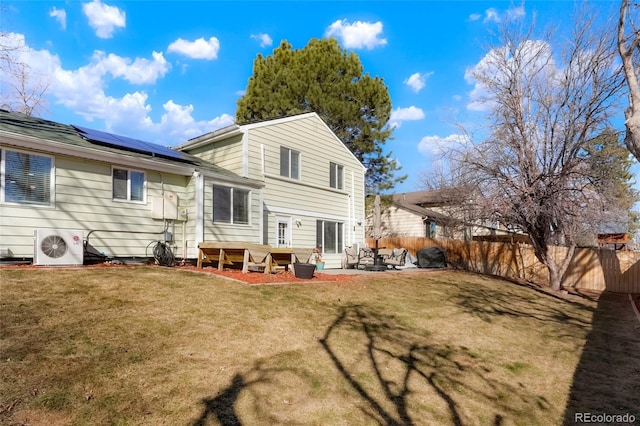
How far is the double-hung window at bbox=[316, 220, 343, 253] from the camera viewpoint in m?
16.9

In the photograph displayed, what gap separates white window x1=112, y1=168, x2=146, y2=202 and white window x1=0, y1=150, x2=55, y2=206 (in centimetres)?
156

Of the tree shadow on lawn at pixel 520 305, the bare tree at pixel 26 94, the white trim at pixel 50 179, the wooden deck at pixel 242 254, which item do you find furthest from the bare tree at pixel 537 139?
the bare tree at pixel 26 94

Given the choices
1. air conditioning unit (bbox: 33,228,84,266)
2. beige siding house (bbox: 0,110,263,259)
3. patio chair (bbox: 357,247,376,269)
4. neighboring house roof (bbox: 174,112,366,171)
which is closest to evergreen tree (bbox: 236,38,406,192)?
neighboring house roof (bbox: 174,112,366,171)

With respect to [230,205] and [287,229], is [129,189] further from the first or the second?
[287,229]

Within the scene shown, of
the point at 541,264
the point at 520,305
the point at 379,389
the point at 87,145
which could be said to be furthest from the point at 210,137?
the point at 541,264

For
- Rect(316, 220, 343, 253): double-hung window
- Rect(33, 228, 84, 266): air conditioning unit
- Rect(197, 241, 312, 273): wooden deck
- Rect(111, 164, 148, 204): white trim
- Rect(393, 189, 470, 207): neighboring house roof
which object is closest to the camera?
Rect(33, 228, 84, 266): air conditioning unit

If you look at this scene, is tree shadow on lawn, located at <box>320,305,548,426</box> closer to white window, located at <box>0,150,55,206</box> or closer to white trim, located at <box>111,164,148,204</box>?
white trim, located at <box>111,164,148,204</box>

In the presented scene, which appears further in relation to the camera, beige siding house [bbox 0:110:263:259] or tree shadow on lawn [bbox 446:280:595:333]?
tree shadow on lawn [bbox 446:280:595:333]

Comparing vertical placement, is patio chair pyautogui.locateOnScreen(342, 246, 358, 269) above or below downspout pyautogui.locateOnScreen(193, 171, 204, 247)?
below

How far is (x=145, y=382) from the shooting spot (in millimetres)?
3846

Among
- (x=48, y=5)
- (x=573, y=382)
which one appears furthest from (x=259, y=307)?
(x=48, y=5)

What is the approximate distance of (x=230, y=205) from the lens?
12.6 metres

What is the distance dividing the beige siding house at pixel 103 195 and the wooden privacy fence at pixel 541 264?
12752 mm

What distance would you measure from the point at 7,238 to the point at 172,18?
959 cm
